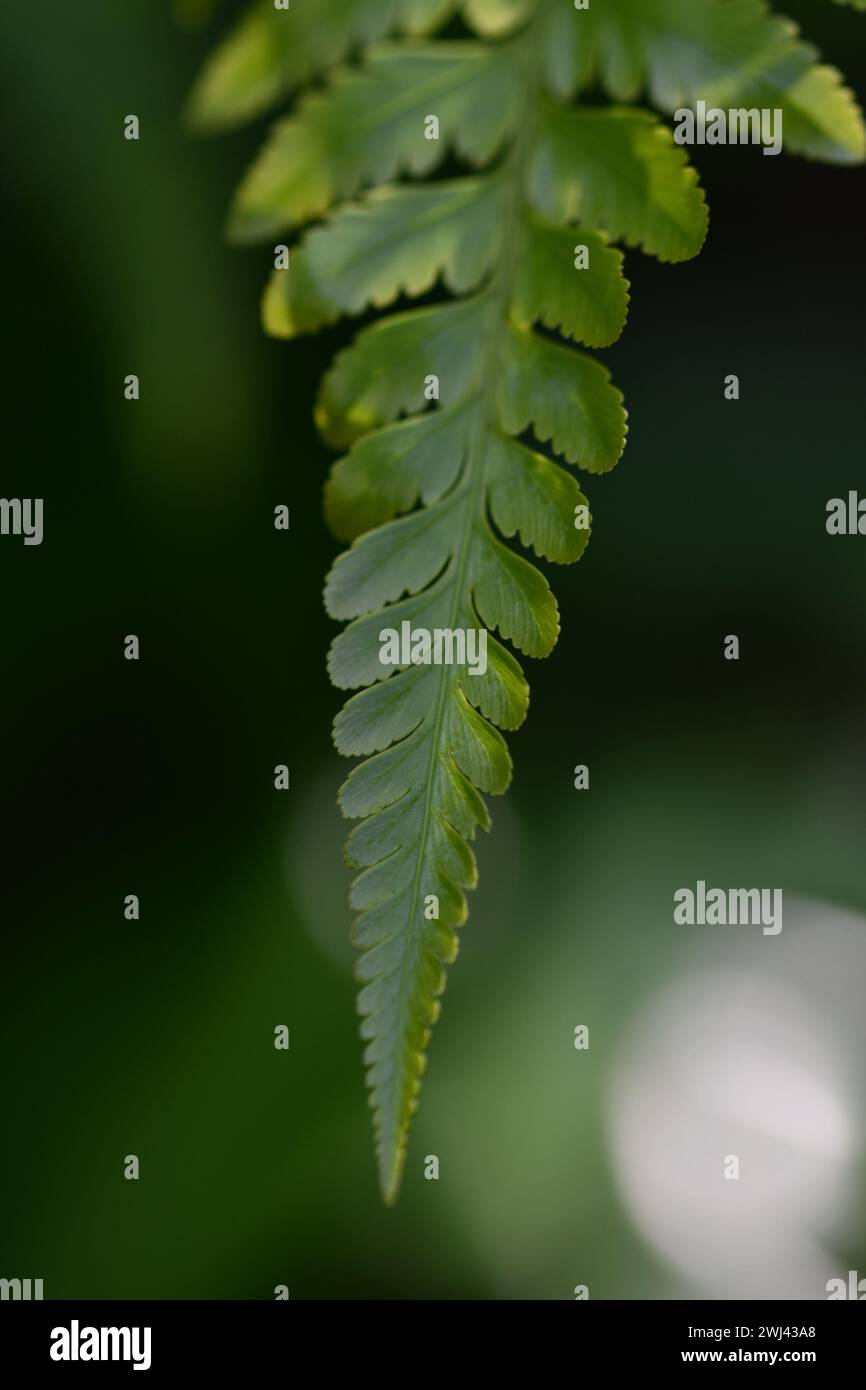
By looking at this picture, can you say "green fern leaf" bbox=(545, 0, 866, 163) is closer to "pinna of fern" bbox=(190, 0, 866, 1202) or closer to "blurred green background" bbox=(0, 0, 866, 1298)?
"pinna of fern" bbox=(190, 0, 866, 1202)

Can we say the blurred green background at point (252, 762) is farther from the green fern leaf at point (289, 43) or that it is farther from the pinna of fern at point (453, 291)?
the green fern leaf at point (289, 43)

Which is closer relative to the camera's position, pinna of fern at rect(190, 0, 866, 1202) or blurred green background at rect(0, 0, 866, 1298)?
pinna of fern at rect(190, 0, 866, 1202)

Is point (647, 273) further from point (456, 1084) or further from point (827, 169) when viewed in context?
point (456, 1084)

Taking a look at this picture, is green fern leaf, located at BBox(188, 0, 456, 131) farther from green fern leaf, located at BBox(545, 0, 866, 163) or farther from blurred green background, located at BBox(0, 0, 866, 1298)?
blurred green background, located at BBox(0, 0, 866, 1298)

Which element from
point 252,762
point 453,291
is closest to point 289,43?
point 453,291

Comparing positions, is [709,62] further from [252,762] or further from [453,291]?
[252,762]

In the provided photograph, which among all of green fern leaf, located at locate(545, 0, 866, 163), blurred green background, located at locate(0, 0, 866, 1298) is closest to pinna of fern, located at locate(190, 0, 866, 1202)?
green fern leaf, located at locate(545, 0, 866, 163)

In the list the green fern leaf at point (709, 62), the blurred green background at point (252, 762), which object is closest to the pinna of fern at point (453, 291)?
the green fern leaf at point (709, 62)
